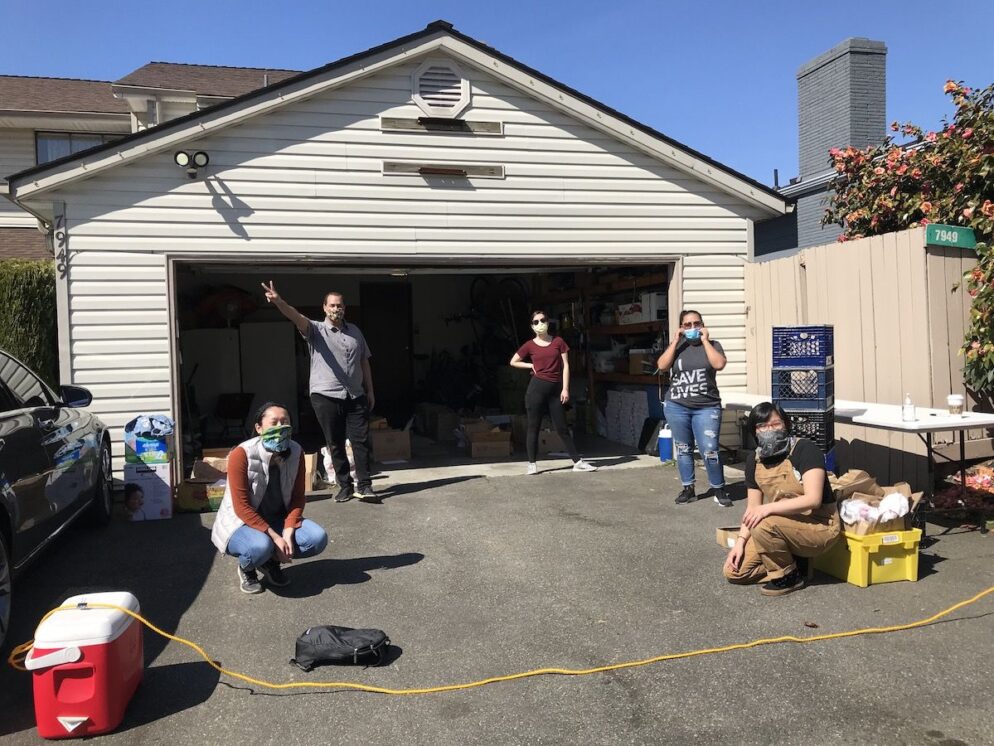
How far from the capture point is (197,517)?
6828 mm

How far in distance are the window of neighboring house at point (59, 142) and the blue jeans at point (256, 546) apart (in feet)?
45.3

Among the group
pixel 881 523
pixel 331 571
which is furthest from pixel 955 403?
pixel 331 571

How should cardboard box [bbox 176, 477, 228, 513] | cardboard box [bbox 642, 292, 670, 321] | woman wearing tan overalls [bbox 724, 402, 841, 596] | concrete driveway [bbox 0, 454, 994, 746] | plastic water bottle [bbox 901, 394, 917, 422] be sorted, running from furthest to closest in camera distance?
cardboard box [bbox 642, 292, 670, 321] < cardboard box [bbox 176, 477, 228, 513] < plastic water bottle [bbox 901, 394, 917, 422] < woman wearing tan overalls [bbox 724, 402, 841, 596] < concrete driveway [bbox 0, 454, 994, 746]

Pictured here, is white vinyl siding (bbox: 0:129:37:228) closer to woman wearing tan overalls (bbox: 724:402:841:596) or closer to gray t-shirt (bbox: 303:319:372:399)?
gray t-shirt (bbox: 303:319:372:399)

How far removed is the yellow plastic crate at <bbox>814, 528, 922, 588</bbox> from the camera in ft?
15.0

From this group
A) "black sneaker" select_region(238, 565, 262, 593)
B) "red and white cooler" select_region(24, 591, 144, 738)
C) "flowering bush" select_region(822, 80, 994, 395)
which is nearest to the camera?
"red and white cooler" select_region(24, 591, 144, 738)

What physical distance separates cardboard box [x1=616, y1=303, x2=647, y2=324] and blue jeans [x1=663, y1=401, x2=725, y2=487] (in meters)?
3.07

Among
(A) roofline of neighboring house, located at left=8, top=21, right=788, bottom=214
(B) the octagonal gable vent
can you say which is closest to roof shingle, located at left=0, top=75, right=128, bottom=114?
(A) roofline of neighboring house, located at left=8, top=21, right=788, bottom=214

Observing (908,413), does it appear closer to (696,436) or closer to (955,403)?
(955,403)

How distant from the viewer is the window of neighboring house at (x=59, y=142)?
15305 millimetres

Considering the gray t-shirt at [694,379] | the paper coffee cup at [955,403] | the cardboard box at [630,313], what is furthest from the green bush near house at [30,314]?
the paper coffee cup at [955,403]

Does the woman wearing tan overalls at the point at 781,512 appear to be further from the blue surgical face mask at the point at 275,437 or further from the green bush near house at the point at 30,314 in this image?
the green bush near house at the point at 30,314

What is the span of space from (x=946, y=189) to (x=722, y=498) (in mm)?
4075

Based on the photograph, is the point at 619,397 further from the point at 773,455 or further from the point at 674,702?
the point at 674,702
